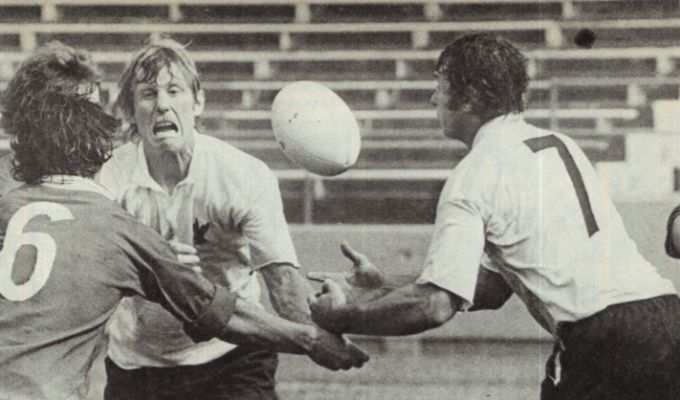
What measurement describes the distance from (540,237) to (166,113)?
1539 mm

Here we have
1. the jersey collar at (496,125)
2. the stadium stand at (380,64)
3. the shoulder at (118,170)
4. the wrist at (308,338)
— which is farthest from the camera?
the stadium stand at (380,64)

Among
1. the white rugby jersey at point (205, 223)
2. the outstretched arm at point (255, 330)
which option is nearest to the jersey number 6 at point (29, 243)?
the outstretched arm at point (255, 330)

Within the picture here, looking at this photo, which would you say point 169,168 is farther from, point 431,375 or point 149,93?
point 431,375

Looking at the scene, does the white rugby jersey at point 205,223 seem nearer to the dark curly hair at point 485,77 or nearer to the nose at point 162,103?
the nose at point 162,103

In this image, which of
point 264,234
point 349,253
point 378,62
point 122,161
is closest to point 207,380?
point 264,234

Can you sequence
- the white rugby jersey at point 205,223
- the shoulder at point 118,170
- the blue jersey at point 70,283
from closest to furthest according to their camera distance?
the blue jersey at point 70,283
the white rugby jersey at point 205,223
the shoulder at point 118,170

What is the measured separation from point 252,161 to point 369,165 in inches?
137

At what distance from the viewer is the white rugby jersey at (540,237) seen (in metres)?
2.85

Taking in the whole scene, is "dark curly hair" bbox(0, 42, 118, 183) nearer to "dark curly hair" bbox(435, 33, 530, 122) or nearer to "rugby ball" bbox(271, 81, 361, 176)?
"rugby ball" bbox(271, 81, 361, 176)

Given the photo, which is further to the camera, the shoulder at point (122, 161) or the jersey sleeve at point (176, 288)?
the shoulder at point (122, 161)

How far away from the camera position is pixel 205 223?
3486 millimetres

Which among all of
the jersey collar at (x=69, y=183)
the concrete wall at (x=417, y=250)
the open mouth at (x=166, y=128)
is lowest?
the concrete wall at (x=417, y=250)

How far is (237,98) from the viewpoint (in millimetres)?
7125

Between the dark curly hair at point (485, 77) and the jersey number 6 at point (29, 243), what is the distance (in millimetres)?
1424
